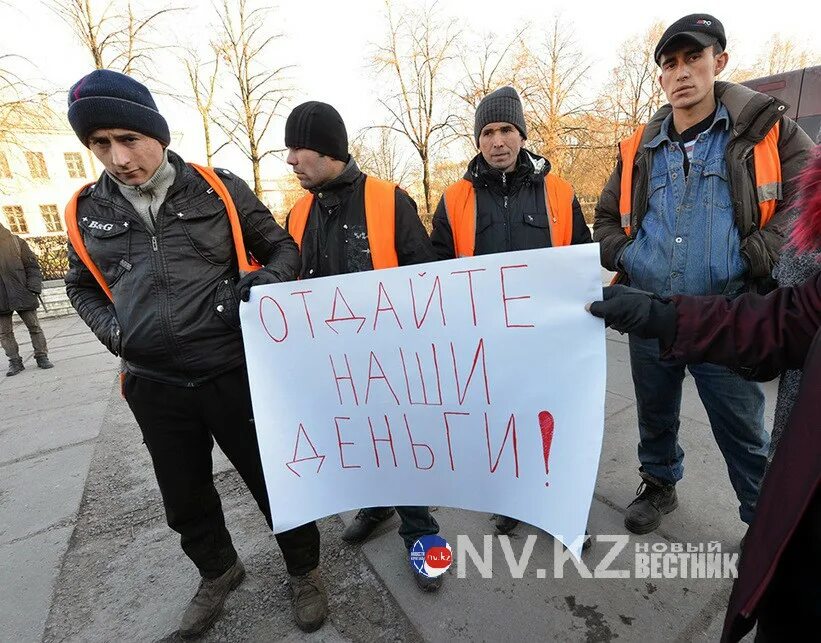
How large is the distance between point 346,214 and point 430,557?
5.00ft

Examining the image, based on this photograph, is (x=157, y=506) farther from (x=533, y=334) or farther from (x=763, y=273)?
(x=763, y=273)

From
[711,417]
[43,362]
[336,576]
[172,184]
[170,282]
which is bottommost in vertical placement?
[336,576]

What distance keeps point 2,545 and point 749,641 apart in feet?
11.9

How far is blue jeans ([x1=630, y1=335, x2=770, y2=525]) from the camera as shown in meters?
1.74

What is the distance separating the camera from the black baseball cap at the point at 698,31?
1.64 m

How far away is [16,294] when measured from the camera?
5531mm

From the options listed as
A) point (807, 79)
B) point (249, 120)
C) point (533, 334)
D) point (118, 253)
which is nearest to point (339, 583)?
point (533, 334)

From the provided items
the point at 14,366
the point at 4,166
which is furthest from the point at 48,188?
the point at 14,366

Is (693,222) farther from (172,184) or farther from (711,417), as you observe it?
(172,184)

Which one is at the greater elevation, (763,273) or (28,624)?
(763,273)

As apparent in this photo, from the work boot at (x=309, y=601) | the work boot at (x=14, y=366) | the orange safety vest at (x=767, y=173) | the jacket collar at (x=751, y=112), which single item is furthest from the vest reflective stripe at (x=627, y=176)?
the work boot at (x=14, y=366)

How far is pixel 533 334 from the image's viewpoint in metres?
1.28

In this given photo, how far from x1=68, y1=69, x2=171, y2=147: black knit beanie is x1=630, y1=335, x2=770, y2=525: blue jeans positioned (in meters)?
2.13

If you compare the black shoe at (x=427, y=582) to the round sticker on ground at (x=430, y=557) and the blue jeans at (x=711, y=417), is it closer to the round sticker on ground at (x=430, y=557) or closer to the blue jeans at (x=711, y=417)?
the round sticker on ground at (x=430, y=557)
